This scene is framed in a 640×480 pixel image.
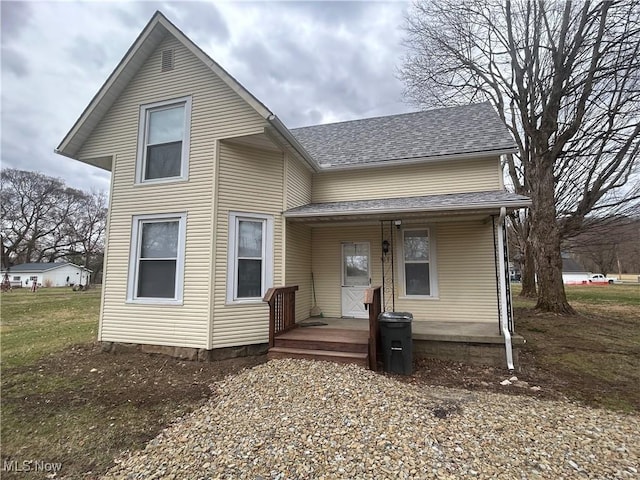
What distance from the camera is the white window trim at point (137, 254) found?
20.8 feet

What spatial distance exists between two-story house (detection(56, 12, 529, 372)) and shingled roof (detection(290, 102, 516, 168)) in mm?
104

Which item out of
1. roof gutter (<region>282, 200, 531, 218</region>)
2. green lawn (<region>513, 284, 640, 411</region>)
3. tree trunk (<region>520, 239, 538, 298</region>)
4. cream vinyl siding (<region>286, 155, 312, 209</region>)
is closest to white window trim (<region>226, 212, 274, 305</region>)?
roof gutter (<region>282, 200, 531, 218</region>)

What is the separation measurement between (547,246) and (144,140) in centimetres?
1298

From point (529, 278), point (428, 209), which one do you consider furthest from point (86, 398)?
point (529, 278)

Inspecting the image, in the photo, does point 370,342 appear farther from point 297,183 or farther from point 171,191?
point 171,191

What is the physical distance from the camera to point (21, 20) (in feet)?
22.4

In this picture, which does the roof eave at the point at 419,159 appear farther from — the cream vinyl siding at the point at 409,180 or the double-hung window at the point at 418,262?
the double-hung window at the point at 418,262

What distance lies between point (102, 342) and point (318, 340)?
505 centimetres

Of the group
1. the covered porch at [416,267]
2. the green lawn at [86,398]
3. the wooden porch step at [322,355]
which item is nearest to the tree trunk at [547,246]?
the covered porch at [416,267]

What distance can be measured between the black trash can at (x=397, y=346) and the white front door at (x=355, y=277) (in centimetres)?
274

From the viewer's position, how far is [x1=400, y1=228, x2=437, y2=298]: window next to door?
25.7 feet

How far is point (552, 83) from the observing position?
10.7 meters

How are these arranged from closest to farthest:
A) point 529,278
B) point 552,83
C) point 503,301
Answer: point 503,301 < point 552,83 < point 529,278

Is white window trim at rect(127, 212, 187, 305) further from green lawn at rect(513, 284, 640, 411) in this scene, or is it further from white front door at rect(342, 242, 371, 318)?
green lawn at rect(513, 284, 640, 411)
